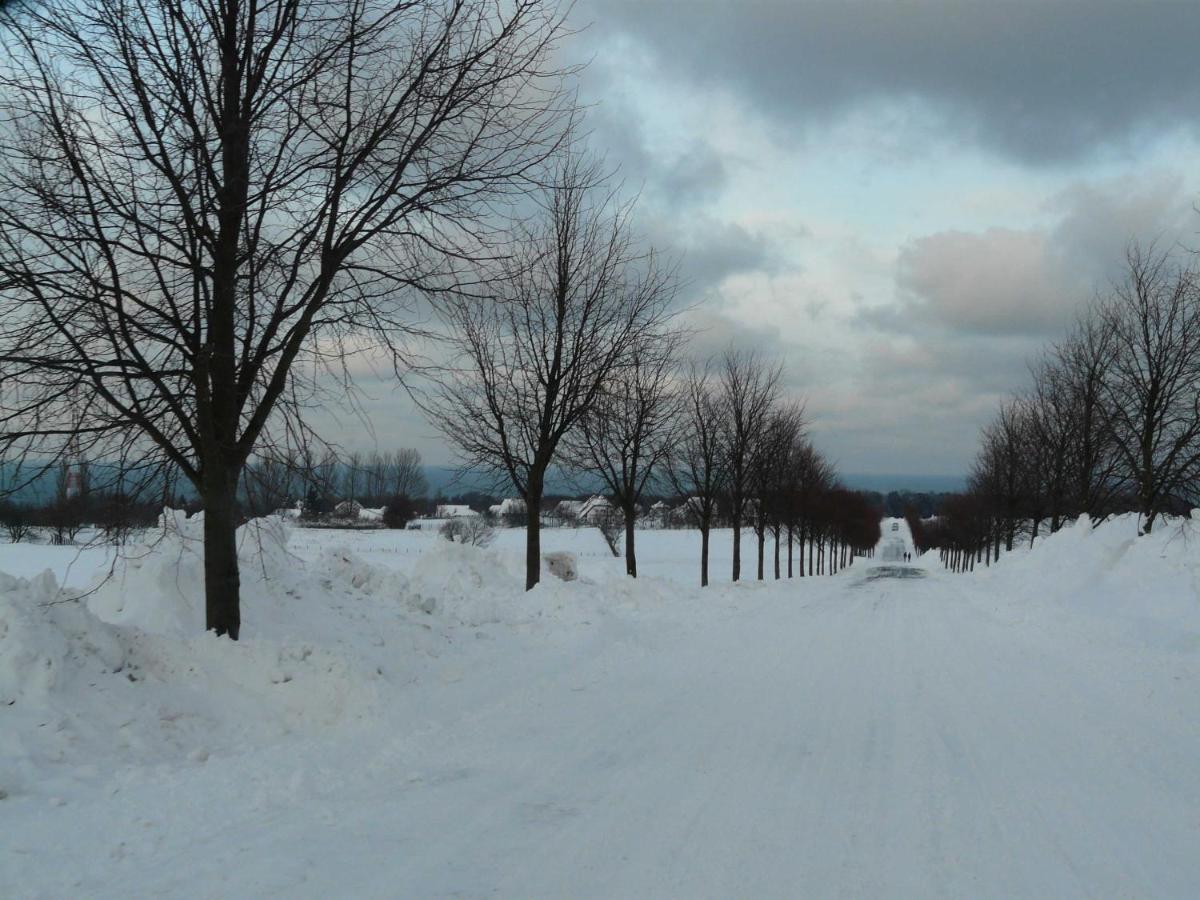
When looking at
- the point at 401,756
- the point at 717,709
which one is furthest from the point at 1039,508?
the point at 401,756

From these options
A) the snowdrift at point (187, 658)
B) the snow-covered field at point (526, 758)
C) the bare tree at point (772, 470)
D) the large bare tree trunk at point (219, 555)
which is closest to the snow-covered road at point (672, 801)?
the snow-covered field at point (526, 758)

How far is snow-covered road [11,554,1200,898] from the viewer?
13.5 feet

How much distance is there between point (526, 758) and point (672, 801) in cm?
136

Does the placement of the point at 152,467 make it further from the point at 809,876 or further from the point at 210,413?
the point at 809,876

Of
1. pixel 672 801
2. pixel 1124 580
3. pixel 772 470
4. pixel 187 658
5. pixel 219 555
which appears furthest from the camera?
pixel 772 470

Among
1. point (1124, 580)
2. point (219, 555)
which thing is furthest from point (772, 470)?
point (219, 555)

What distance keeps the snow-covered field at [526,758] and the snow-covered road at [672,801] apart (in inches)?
1.0

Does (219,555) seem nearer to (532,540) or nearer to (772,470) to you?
(532,540)

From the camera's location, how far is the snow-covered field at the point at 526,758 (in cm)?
420

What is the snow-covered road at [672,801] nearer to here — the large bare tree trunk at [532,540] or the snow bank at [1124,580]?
the large bare tree trunk at [532,540]

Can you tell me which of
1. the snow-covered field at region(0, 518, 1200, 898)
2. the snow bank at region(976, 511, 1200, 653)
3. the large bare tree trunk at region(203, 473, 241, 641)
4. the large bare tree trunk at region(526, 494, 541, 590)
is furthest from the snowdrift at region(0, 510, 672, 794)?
the snow bank at region(976, 511, 1200, 653)

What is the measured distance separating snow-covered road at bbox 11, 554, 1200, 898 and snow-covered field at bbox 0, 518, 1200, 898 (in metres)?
0.02

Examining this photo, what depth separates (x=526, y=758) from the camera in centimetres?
614

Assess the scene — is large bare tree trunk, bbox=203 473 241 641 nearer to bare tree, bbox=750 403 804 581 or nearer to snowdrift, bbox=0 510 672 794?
snowdrift, bbox=0 510 672 794
